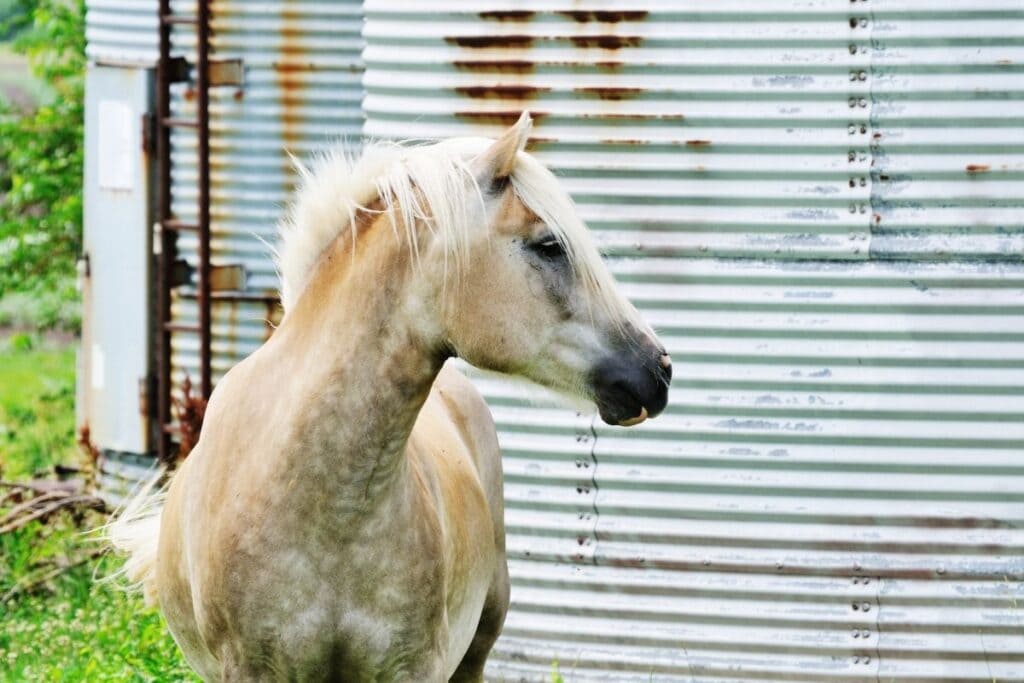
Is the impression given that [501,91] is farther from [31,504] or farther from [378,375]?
[31,504]


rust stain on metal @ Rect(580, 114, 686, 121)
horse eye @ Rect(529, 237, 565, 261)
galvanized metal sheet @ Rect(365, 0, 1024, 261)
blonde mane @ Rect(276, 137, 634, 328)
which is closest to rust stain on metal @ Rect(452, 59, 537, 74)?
galvanized metal sheet @ Rect(365, 0, 1024, 261)

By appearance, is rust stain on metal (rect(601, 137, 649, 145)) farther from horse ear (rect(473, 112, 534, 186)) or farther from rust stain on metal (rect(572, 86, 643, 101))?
horse ear (rect(473, 112, 534, 186))

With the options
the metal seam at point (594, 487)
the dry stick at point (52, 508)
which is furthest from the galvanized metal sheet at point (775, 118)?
the dry stick at point (52, 508)

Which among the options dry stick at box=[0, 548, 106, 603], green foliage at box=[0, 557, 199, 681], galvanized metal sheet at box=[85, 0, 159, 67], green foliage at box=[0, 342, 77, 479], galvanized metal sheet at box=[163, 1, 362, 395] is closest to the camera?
green foliage at box=[0, 557, 199, 681]

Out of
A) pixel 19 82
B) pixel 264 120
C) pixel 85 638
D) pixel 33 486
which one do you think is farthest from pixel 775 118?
pixel 19 82

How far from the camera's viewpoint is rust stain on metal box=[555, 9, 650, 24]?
5.46 m

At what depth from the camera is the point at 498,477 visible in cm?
514

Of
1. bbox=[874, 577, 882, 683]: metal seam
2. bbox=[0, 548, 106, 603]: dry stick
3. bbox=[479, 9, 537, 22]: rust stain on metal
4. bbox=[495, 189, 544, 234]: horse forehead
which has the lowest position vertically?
bbox=[0, 548, 106, 603]: dry stick

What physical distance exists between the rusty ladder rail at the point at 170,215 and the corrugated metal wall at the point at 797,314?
3305 mm

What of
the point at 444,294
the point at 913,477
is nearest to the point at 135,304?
the point at 913,477

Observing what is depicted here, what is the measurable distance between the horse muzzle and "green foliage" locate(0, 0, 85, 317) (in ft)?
32.8

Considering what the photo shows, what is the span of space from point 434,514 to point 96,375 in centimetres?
613

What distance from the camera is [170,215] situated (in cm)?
912

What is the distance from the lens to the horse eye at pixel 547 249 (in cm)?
359
